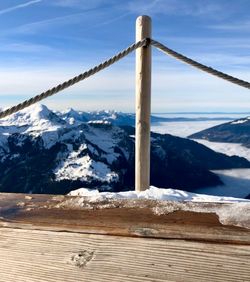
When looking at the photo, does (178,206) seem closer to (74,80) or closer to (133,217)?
(133,217)

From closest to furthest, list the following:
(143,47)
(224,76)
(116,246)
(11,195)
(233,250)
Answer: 1. (233,250)
2. (116,246)
3. (11,195)
4. (224,76)
5. (143,47)

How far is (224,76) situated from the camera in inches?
230

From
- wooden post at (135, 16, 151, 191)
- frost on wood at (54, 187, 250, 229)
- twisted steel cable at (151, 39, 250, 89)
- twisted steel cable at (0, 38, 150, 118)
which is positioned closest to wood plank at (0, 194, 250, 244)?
frost on wood at (54, 187, 250, 229)

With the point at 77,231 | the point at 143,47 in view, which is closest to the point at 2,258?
the point at 77,231

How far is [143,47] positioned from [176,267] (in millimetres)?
5067

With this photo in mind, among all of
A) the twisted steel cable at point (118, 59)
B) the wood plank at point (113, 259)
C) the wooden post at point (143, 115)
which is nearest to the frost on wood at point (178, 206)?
the wood plank at point (113, 259)

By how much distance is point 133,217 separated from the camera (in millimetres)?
2340

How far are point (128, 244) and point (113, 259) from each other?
0.10 m

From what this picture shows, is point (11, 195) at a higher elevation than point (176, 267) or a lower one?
higher

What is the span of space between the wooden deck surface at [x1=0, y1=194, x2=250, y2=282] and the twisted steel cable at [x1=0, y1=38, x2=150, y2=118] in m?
2.68

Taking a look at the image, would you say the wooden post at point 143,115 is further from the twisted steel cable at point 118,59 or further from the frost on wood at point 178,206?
the frost on wood at point 178,206

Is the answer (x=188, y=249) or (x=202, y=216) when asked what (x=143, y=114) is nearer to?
(x=202, y=216)

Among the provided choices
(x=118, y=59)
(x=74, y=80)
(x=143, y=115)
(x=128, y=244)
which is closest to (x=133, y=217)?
(x=128, y=244)

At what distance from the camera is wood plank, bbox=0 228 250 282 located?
186 cm
